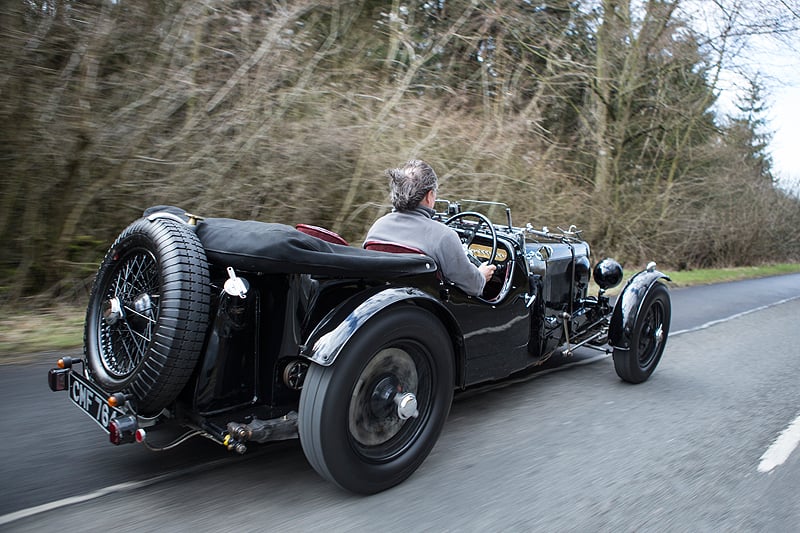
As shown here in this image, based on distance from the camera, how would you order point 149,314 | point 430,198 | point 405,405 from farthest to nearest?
point 430,198 → point 405,405 → point 149,314

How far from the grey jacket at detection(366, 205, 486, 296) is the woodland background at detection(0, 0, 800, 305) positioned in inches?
174

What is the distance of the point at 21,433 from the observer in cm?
316

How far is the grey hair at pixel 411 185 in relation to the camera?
345 centimetres

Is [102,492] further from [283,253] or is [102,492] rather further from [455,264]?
[455,264]

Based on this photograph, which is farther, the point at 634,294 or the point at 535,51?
the point at 535,51

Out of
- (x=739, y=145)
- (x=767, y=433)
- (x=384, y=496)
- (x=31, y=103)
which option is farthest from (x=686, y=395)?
(x=739, y=145)

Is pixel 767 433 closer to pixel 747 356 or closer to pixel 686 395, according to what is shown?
pixel 686 395

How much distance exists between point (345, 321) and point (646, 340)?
128 inches

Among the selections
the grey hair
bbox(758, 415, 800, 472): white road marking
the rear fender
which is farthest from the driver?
bbox(758, 415, 800, 472): white road marking

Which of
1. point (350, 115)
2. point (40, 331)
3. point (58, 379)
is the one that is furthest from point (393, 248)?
point (350, 115)

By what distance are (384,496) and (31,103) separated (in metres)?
5.35

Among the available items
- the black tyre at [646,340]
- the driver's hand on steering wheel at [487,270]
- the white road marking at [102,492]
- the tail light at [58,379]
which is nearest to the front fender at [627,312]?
the black tyre at [646,340]

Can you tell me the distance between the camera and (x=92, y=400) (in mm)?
2705

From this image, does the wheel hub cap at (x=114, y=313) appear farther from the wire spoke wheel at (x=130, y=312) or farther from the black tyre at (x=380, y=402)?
the black tyre at (x=380, y=402)
